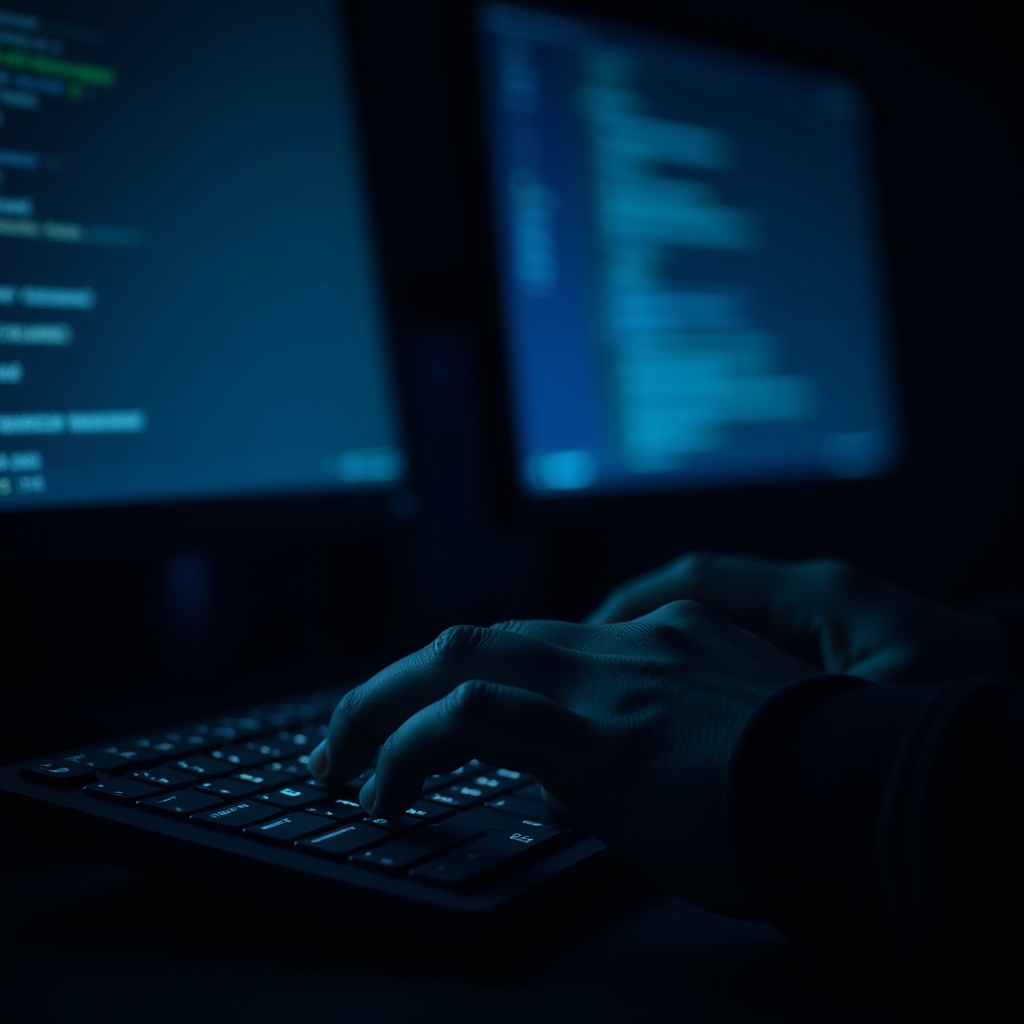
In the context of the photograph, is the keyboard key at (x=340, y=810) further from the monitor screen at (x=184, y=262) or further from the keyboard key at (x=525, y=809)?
the monitor screen at (x=184, y=262)

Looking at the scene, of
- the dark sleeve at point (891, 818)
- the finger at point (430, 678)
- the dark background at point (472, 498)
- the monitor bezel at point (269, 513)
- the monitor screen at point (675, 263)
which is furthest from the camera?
the monitor screen at point (675, 263)

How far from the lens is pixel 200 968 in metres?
0.36

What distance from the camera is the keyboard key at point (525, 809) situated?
43 centimetres

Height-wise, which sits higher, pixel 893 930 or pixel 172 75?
pixel 172 75

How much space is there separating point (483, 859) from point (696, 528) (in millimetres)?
841

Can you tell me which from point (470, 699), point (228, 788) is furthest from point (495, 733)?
point (228, 788)

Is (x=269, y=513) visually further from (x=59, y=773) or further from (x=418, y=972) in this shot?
(x=418, y=972)

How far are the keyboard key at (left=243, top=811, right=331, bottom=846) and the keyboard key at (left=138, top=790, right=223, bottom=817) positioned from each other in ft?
0.10

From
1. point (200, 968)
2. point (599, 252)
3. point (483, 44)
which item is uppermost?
point (483, 44)

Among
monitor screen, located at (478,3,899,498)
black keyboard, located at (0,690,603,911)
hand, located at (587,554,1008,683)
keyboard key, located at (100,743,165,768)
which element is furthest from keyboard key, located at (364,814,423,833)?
monitor screen, located at (478,3,899,498)

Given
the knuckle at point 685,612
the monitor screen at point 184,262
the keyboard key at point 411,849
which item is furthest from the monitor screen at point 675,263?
the keyboard key at point 411,849

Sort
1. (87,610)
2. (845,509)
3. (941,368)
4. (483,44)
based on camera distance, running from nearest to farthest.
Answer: (87,610), (483,44), (845,509), (941,368)

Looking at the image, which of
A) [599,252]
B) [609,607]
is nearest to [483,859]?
[609,607]

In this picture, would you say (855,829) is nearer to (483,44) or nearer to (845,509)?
(483,44)
